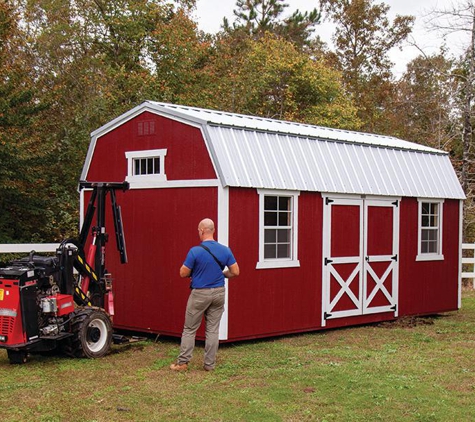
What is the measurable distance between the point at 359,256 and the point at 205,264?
15.2ft

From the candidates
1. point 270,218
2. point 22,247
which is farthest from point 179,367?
point 22,247

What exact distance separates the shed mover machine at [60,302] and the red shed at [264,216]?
94 centimetres

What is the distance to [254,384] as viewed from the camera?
26.0 ft

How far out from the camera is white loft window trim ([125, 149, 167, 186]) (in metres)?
11.1

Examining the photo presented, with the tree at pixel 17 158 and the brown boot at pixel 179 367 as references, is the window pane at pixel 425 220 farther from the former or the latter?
the tree at pixel 17 158

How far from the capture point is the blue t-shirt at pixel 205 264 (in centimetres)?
857

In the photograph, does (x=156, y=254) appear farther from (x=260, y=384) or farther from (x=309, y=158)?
(x=260, y=384)

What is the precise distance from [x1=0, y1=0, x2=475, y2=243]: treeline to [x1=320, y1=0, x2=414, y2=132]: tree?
0.06 metres

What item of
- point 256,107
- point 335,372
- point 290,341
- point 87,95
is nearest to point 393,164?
point 290,341

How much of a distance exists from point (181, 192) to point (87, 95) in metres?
14.6

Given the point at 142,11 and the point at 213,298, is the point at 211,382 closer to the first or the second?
the point at 213,298

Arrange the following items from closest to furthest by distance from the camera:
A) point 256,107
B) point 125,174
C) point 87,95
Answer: point 125,174 → point 87,95 → point 256,107

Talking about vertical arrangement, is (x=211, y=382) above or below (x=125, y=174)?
below

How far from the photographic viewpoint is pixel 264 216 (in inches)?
430
